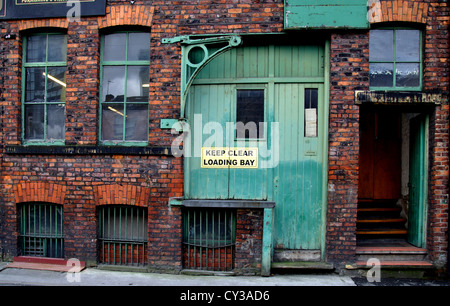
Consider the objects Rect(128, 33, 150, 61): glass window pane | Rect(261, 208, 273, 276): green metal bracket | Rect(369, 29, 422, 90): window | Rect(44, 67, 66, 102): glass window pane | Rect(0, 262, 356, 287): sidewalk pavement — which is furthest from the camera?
Rect(44, 67, 66, 102): glass window pane

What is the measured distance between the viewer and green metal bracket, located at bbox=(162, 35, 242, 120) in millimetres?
4941

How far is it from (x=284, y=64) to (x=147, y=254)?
4351 millimetres

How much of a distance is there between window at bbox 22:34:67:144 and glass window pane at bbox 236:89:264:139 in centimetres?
343

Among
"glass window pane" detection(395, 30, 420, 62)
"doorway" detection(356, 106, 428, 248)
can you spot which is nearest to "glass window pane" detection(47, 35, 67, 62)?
"doorway" detection(356, 106, 428, 248)

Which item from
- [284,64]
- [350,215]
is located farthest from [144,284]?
[284,64]

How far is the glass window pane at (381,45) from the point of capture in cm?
515

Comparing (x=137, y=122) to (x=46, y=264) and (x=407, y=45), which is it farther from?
(x=407, y=45)

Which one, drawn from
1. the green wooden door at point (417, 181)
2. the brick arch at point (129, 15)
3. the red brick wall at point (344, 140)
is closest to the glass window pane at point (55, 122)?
the brick arch at point (129, 15)

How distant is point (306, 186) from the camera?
519 centimetres

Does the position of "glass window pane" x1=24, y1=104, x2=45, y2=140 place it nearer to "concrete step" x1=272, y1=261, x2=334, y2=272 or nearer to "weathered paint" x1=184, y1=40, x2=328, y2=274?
"weathered paint" x1=184, y1=40, x2=328, y2=274

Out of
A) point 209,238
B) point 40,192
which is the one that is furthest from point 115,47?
point 209,238
